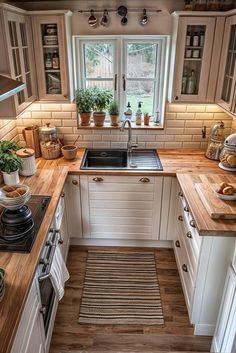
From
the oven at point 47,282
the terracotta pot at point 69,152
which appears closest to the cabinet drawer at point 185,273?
the oven at point 47,282

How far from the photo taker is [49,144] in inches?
111

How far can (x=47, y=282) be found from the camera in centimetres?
186

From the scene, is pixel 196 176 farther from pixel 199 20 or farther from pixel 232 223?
pixel 199 20

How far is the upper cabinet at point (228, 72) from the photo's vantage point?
2.31 meters

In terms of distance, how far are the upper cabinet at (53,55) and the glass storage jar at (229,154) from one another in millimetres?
1505

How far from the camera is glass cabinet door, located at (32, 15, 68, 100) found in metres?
2.47

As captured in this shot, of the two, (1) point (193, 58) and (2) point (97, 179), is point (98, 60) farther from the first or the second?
(2) point (97, 179)

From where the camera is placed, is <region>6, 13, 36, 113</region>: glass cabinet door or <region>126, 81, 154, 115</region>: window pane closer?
<region>6, 13, 36, 113</region>: glass cabinet door

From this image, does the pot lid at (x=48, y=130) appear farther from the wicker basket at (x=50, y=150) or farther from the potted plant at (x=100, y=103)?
the potted plant at (x=100, y=103)

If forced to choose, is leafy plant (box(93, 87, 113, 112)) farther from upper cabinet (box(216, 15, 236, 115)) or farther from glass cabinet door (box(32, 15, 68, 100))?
upper cabinet (box(216, 15, 236, 115))

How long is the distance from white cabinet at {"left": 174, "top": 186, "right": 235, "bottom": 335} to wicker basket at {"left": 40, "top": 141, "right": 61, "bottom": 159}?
135cm

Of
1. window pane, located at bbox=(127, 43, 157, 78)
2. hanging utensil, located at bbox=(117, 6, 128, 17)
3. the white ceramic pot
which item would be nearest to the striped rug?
the white ceramic pot

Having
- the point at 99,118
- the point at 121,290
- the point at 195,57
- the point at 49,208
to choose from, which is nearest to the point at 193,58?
the point at 195,57

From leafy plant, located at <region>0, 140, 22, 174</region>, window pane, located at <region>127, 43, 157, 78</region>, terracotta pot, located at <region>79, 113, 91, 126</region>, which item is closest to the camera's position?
leafy plant, located at <region>0, 140, 22, 174</region>
